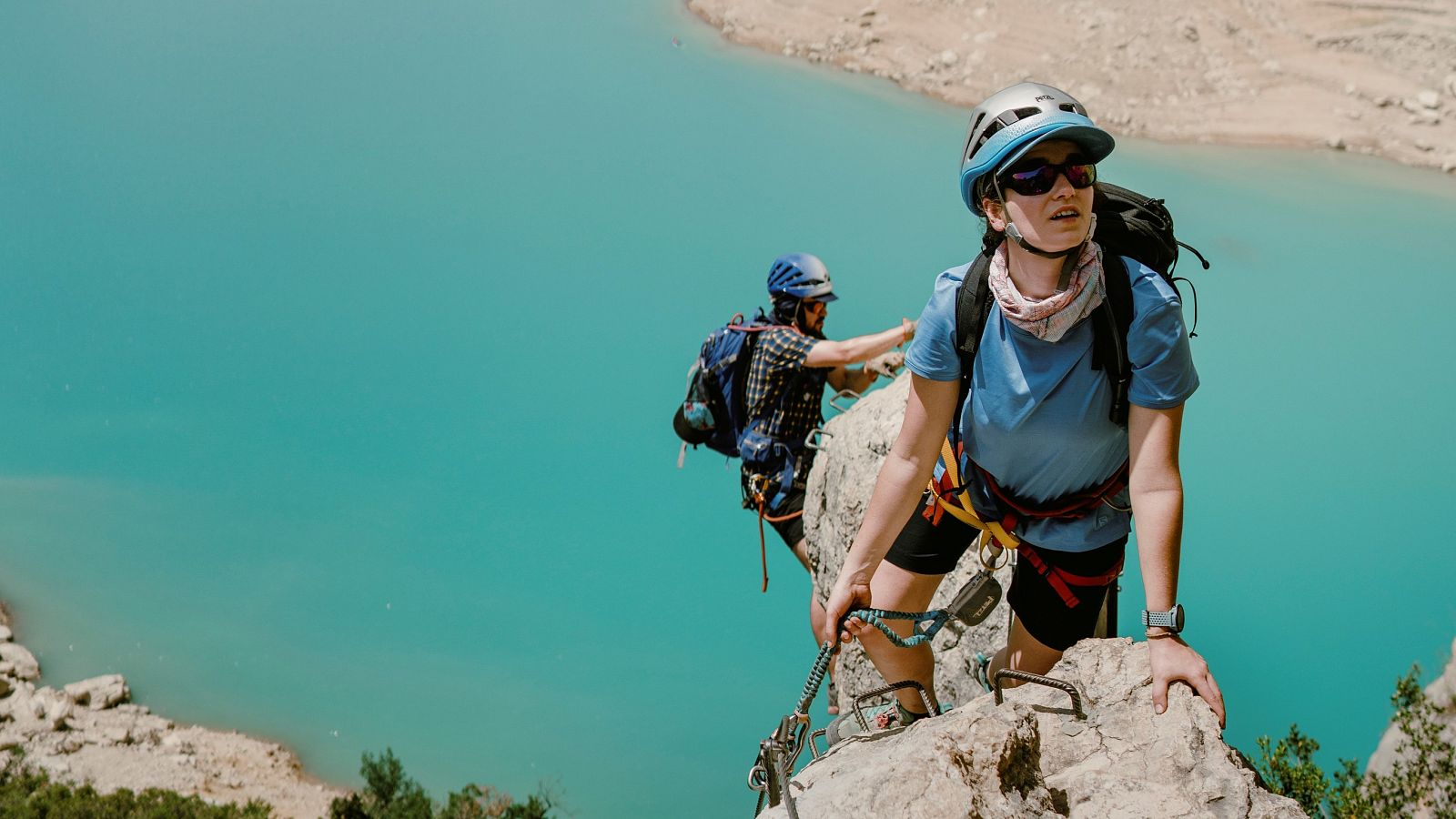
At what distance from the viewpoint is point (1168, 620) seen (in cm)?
244

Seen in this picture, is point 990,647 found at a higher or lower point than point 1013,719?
higher

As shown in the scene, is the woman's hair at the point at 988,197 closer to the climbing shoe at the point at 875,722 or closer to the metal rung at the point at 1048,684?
the metal rung at the point at 1048,684

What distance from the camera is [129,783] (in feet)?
36.9

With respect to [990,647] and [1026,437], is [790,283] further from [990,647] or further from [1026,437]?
[1026,437]

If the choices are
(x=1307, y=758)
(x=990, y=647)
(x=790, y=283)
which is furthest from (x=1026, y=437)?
(x=1307, y=758)

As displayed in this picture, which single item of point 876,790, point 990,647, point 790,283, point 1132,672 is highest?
point 790,283

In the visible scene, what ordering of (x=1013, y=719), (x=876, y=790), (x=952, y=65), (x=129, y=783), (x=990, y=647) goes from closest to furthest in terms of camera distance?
(x=876, y=790), (x=1013, y=719), (x=990, y=647), (x=129, y=783), (x=952, y=65)

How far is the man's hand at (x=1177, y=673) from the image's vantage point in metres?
2.45

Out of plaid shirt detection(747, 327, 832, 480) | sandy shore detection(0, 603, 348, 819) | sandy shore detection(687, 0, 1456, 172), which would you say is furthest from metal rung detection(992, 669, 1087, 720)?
sandy shore detection(687, 0, 1456, 172)

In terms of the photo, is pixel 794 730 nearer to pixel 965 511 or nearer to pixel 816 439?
pixel 965 511

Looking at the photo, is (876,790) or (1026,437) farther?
(1026,437)

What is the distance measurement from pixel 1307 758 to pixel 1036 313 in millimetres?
5845

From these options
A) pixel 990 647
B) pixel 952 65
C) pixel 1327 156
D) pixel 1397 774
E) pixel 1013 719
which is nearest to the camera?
pixel 1013 719

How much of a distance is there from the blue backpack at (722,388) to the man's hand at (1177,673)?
3.49 m
